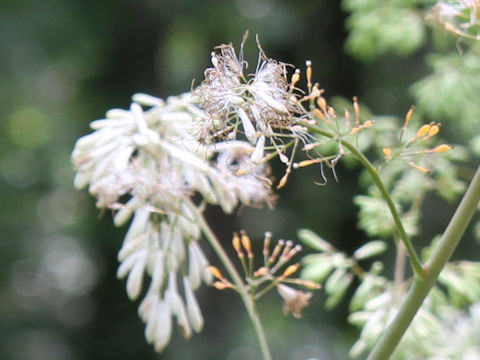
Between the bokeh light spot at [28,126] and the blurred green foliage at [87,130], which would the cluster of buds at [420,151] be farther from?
the bokeh light spot at [28,126]

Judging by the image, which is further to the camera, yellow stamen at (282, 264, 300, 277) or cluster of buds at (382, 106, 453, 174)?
yellow stamen at (282, 264, 300, 277)

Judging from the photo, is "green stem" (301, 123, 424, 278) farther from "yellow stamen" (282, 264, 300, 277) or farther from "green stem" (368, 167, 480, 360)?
"yellow stamen" (282, 264, 300, 277)

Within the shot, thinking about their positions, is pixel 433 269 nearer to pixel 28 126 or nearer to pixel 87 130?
pixel 87 130

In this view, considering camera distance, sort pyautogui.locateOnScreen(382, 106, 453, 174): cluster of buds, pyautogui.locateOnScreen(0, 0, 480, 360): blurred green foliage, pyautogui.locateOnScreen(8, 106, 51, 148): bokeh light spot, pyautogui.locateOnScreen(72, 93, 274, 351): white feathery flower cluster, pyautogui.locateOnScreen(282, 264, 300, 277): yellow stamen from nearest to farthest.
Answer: pyautogui.locateOnScreen(382, 106, 453, 174): cluster of buds → pyautogui.locateOnScreen(282, 264, 300, 277): yellow stamen → pyautogui.locateOnScreen(72, 93, 274, 351): white feathery flower cluster → pyautogui.locateOnScreen(0, 0, 480, 360): blurred green foliage → pyautogui.locateOnScreen(8, 106, 51, 148): bokeh light spot

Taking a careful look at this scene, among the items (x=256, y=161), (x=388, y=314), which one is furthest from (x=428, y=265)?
(x=388, y=314)

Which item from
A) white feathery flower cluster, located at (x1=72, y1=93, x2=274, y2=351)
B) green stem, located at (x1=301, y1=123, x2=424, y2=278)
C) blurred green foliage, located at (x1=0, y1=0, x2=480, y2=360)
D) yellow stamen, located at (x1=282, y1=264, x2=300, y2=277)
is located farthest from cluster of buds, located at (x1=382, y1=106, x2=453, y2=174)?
blurred green foliage, located at (x1=0, y1=0, x2=480, y2=360)

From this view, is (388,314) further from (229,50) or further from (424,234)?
(424,234)
